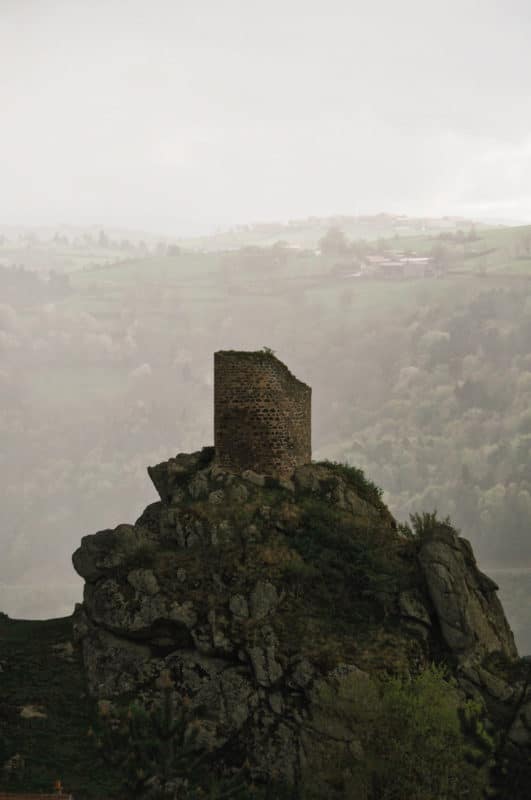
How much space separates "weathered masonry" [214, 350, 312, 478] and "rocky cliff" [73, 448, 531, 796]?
34.3 inches

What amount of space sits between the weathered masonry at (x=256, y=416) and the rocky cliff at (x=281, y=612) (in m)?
0.87

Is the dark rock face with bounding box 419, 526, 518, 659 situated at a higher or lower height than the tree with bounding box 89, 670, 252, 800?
higher

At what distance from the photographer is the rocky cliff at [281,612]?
152ft

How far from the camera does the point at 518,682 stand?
Result: 48.3 metres

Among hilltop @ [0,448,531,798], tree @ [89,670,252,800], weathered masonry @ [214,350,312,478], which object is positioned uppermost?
weathered masonry @ [214,350,312,478]

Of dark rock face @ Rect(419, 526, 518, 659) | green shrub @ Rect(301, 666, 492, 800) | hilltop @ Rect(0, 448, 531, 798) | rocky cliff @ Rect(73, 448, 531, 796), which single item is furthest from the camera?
dark rock face @ Rect(419, 526, 518, 659)

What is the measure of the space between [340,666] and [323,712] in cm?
193

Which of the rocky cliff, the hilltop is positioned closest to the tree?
the hilltop

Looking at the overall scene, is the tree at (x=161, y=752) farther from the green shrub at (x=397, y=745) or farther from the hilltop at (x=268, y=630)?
the green shrub at (x=397, y=745)

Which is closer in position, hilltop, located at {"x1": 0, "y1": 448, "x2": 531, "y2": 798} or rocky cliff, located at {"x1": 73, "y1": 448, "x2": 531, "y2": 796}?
hilltop, located at {"x1": 0, "y1": 448, "x2": 531, "y2": 798}

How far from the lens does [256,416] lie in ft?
178

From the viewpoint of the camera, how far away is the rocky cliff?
4622 cm

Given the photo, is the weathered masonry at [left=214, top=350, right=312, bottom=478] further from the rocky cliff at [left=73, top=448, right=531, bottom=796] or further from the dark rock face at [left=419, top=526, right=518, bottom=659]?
the dark rock face at [left=419, top=526, right=518, bottom=659]

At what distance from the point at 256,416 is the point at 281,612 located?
9727 mm
